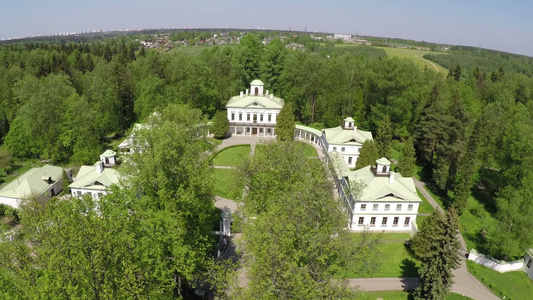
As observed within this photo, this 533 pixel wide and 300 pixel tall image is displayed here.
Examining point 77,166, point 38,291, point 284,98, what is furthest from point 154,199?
point 284,98

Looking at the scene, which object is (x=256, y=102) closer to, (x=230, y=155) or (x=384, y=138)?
(x=230, y=155)

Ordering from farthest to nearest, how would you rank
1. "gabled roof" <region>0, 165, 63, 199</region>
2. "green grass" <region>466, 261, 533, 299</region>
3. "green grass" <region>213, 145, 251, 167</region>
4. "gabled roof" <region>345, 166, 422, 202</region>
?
1. "green grass" <region>213, 145, 251, 167</region>
2. "gabled roof" <region>0, 165, 63, 199</region>
3. "gabled roof" <region>345, 166, 422, 202</region>
4. "green grass" <region>466, 261, 533, 299</region>

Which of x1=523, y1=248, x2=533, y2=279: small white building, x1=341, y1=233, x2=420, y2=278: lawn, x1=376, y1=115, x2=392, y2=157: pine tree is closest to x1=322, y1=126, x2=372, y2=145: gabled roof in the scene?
x1=376, y1=115, x2=392, y2=157: pine tree

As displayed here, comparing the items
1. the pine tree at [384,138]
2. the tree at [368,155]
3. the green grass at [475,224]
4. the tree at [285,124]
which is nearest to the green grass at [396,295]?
the green grass at [475,224]

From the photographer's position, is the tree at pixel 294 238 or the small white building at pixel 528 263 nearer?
the tree at pixel 294 238

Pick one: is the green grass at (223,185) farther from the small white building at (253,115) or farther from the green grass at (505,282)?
the green grass at (505,282)

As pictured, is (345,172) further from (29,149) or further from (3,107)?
(3,107)

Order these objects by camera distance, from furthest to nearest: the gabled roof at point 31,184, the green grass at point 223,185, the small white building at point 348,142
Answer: the small white building at point 348,142, the green grass at point 223,185, the gabled roof at point 31,184

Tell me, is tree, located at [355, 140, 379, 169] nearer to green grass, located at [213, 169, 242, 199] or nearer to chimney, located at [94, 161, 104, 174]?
green grass, located at [213, 169, 242, 199]
